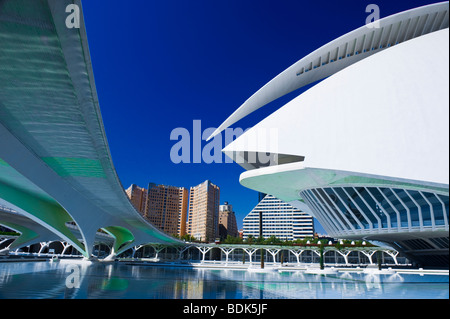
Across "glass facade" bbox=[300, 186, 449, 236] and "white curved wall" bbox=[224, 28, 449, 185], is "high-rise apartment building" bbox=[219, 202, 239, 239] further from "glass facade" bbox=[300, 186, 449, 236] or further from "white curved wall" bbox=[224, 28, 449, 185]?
"white curved wall" bbox=[224, 28, 449, 185]

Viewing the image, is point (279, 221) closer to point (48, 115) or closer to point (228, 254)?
point (228, 254)

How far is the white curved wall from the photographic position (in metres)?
13.6

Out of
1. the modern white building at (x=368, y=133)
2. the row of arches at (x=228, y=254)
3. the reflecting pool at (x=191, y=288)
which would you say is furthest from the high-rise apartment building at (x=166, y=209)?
the reflecting pool at (x=191, y=288)

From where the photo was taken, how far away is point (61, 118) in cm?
1020

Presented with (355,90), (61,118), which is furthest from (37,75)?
(355,90)

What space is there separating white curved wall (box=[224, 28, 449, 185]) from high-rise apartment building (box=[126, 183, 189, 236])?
9924cm

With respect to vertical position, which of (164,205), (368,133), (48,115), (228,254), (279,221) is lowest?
(228,254)

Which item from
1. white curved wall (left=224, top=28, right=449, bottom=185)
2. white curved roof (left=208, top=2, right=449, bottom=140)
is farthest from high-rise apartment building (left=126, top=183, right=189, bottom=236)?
white curved wall (left=224, top=28, right=449, bottom=185)

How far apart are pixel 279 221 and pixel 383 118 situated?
94.4 m

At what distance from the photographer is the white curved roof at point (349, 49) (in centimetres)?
2066

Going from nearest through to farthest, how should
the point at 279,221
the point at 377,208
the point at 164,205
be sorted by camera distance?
the point at 377,208 → the point at 279,221 → the point at 164,205

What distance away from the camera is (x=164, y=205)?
377ft

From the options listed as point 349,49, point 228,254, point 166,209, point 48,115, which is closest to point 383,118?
point 349,49

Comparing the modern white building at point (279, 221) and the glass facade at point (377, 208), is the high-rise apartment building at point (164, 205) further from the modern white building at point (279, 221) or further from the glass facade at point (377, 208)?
the glass facade at point (377, 208)
